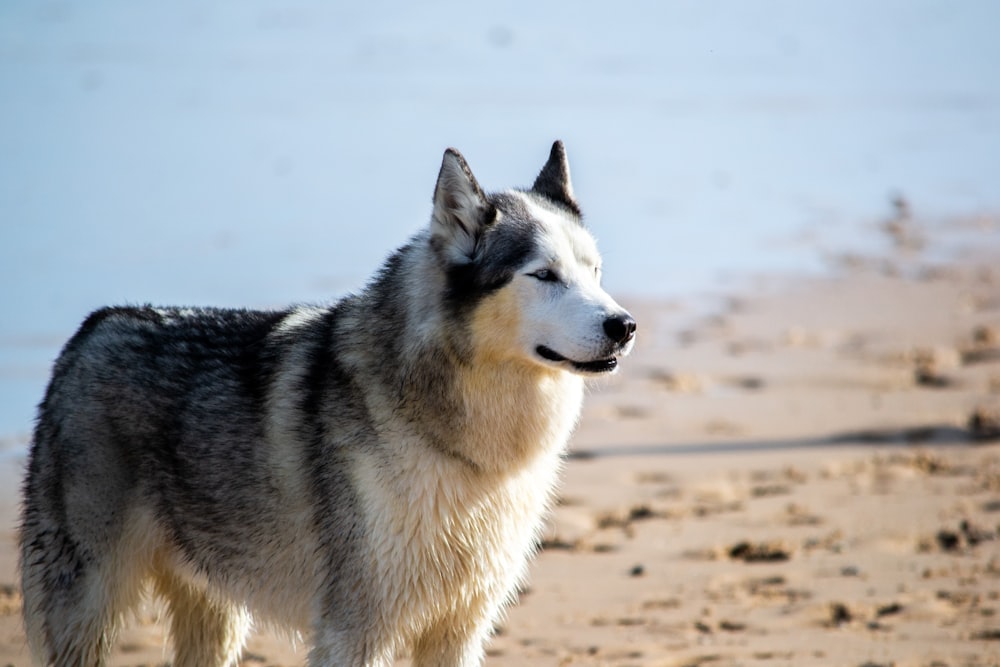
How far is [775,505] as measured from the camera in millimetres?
7723

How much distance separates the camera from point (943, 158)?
777 inches

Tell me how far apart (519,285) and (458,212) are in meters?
0.34

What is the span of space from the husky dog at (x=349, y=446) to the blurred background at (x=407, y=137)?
4.73 metres

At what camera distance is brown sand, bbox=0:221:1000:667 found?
236 inches

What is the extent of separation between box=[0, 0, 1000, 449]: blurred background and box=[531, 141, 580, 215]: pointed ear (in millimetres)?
5575

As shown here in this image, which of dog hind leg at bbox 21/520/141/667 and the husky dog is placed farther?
dog hind leg at bbox 21/520/141/667

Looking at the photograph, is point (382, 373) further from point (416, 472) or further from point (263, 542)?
point (263, 542)

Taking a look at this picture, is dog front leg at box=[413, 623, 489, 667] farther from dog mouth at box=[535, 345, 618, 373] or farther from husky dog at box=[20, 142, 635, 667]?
dog mouth at box=[535, 345, 618, 373]

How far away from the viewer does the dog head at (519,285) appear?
4.31 meters

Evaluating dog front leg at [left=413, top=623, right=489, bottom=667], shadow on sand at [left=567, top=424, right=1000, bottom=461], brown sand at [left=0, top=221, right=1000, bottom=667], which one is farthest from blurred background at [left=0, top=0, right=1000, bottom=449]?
dog front leg at [left=413, top=623, right=489, bottom=667]

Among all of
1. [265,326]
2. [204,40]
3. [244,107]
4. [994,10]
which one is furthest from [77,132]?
[994,10]

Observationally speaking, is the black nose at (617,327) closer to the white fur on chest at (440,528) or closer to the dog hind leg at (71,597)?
the white fur on chest at (440,528)

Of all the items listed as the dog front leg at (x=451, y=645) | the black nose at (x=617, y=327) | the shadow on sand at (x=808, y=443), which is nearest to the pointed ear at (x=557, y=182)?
the black nose at (x=617, y=327)

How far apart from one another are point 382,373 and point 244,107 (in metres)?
16.4
